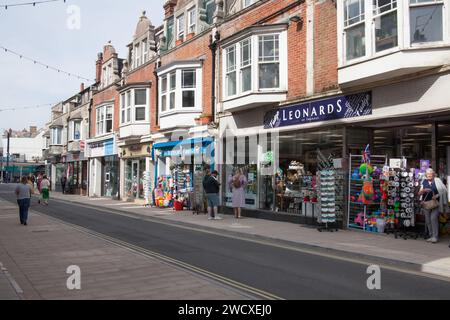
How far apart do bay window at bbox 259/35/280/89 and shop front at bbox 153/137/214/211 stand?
15.0ft

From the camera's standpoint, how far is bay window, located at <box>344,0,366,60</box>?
1319 cm

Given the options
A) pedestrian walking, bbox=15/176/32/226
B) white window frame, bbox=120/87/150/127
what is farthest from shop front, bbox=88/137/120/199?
pedestrian walking, bbox=15/176/32/226

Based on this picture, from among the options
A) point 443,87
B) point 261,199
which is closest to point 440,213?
point 443,87

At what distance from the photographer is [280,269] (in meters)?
8.21

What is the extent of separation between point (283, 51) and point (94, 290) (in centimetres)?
1248

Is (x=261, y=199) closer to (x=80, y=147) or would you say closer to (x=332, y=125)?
(x=332, y=125)

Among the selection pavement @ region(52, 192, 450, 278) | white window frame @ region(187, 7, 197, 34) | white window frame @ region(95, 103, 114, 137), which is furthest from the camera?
white window frame @ region(95, 103, 114, 137)

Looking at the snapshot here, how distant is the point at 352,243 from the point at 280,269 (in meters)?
3.62

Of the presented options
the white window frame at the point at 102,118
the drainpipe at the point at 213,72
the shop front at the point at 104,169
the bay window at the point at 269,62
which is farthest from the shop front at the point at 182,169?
the white window frame at the point at 102,118

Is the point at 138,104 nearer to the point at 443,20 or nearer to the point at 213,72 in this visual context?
the point at 213,72

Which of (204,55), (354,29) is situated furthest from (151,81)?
(354,29)

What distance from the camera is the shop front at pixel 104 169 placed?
106ft

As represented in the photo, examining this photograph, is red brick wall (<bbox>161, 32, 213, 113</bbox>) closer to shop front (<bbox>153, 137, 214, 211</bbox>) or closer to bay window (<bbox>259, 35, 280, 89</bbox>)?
shop front (<bbox>153, 137, 214, 211</bbox>)

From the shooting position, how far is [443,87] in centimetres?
1116
